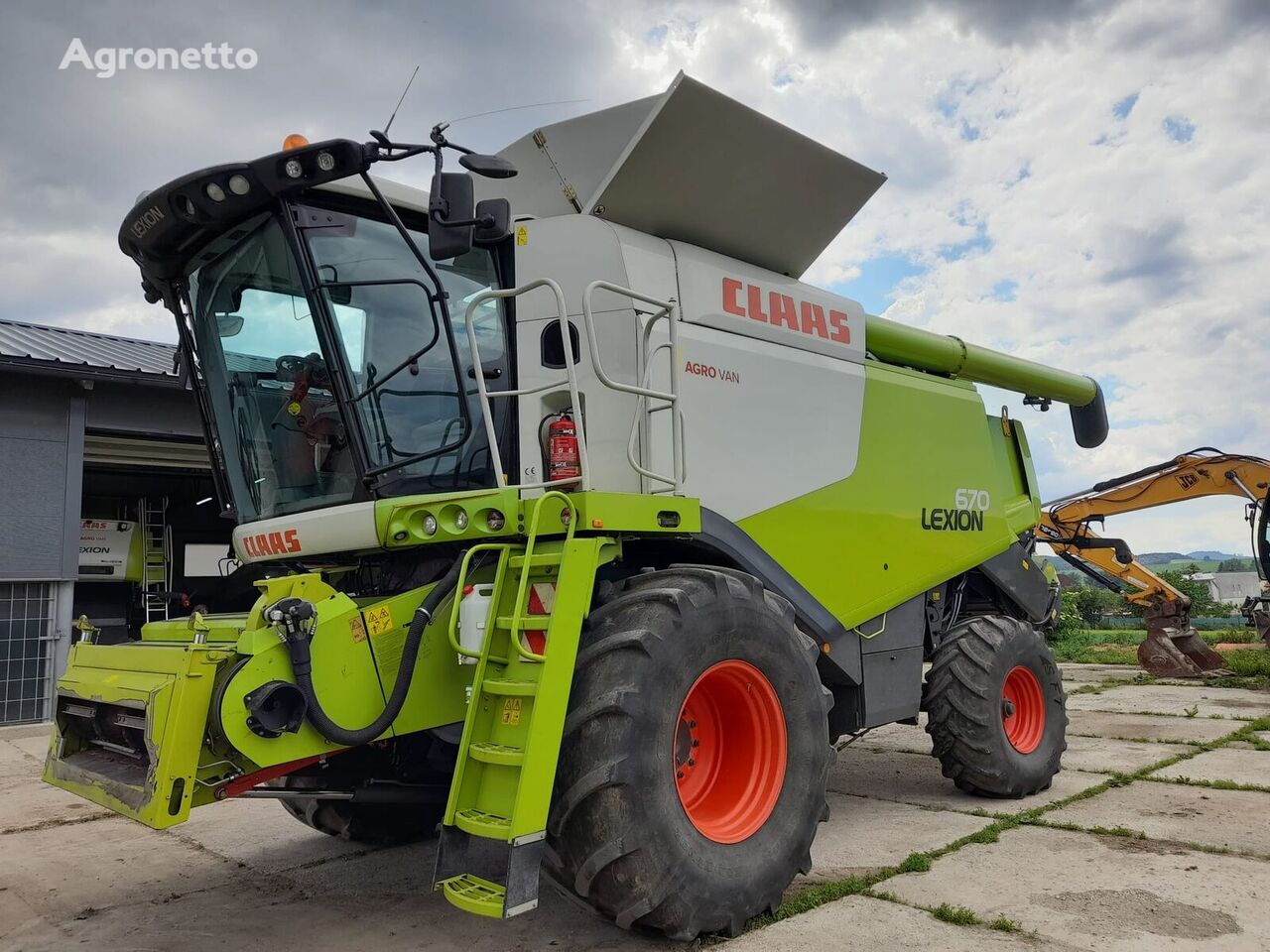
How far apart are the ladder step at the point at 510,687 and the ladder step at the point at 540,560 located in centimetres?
39

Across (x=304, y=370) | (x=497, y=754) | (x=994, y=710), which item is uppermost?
(x=304, y=370)

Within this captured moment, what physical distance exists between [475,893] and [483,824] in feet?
0.65

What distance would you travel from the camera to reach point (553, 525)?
3408mm

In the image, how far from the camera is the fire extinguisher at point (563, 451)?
12.8ft

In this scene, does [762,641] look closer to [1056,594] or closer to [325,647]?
[325,647]

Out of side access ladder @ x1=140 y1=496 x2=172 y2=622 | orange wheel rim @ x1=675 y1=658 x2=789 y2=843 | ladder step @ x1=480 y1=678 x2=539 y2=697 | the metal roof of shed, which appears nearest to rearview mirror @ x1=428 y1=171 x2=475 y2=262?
ladder step @ x1=480 y1=678 x2=539 y2=697

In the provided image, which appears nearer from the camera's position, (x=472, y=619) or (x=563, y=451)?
(x=472, y=619)

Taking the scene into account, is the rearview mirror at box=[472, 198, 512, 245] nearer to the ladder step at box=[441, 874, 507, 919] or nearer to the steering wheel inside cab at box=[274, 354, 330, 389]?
the steering wheel inside cab at box=[274, 354, 330, 389]

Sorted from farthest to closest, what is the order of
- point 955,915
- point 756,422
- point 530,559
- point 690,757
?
point 756,422 < point 690,757 < point 955,915 < point 530,559

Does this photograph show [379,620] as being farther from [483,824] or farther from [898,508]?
[898,508]

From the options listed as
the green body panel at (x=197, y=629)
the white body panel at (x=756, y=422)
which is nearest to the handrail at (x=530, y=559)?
the white body panel at (x=756, y=422)

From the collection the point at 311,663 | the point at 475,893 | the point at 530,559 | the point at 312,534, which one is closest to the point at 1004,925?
the point at 475,893

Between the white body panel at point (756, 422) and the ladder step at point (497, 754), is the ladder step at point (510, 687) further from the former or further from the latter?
Answer: the white body panel at point (756, 422)

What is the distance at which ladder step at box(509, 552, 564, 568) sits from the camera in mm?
3277
